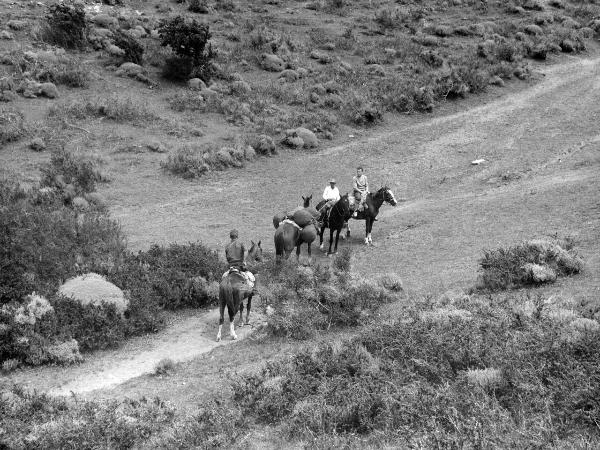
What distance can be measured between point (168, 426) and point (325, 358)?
2.78m

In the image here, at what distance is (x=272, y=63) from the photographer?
119 feet

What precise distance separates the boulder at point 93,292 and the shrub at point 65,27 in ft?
79.1

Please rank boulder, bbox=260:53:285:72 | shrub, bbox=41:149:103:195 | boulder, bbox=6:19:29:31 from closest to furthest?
1. shrub, bbox=41:149:103:195
2. boulder, bbox=6:19:29:31
3. boulder, bbox=260:53:285:72

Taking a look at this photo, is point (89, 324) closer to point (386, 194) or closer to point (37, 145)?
point (386, 194)

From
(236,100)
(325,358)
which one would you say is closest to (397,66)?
(236,100)

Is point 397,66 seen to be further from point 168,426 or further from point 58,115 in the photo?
point 168,426

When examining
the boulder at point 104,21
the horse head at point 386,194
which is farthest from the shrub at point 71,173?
the boulder at point 104,21

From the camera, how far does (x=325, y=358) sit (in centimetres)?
1033

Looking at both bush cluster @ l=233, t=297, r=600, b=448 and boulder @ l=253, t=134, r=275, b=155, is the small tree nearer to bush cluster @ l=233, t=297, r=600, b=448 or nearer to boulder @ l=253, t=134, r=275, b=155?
boulder @ l=253, t=134, r=275, b=155

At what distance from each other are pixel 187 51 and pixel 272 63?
17.4 ft

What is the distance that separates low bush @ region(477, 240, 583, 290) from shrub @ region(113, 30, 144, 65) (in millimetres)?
25539

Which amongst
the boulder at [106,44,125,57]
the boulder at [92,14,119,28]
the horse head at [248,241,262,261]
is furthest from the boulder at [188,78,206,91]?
the horse head at [248,241,262,261]

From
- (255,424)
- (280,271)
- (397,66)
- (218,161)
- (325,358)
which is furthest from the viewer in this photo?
(397,66)

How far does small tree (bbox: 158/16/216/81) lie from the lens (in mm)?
33125
